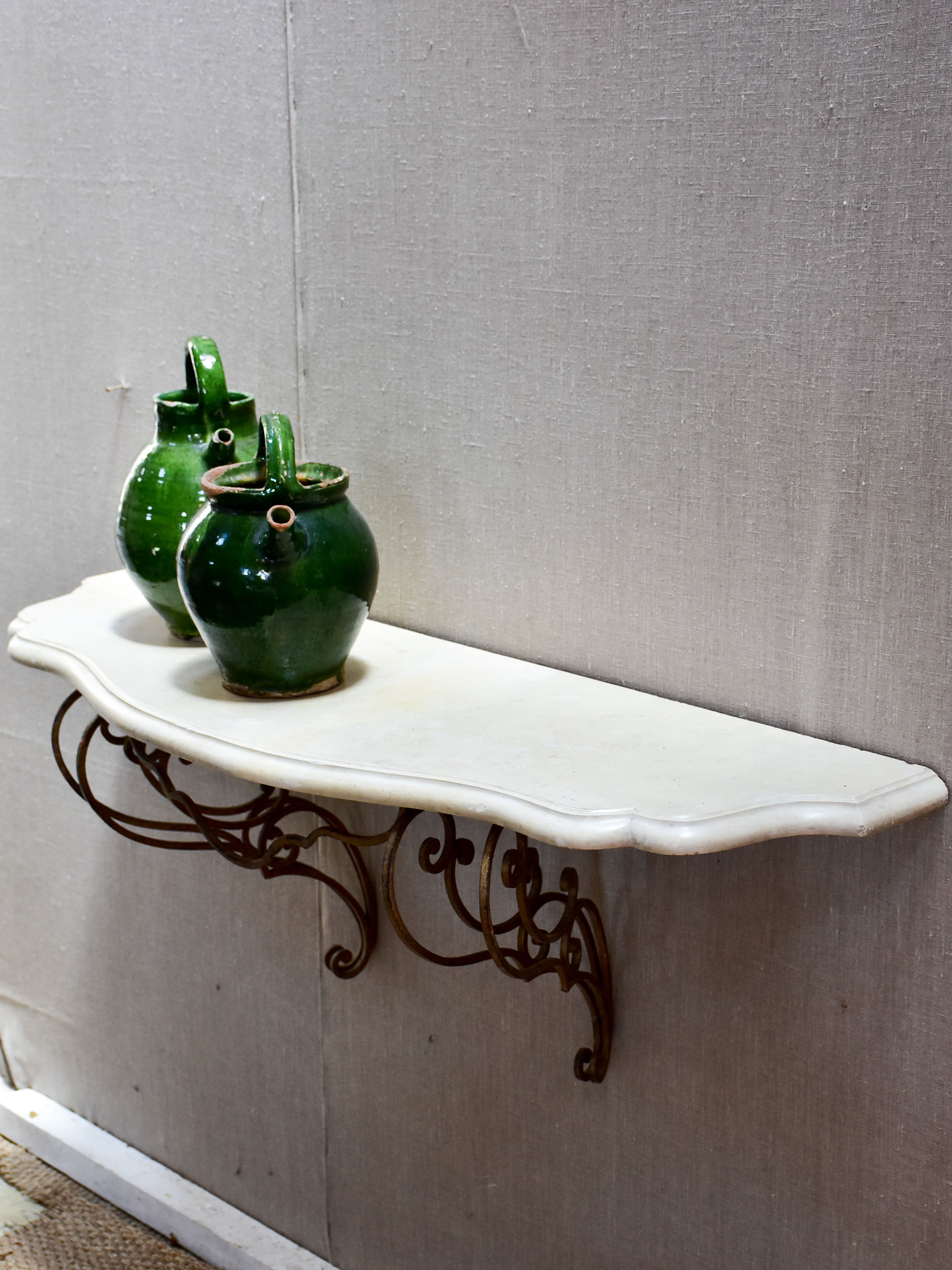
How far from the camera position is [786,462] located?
2.87 feet

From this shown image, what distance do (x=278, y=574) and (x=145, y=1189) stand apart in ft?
2.93

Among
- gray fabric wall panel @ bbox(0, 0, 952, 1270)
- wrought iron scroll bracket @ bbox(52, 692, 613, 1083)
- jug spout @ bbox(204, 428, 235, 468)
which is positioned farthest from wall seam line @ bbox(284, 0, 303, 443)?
wrought iron scroll bracket @ bbox(52, 692, 613, 1083)

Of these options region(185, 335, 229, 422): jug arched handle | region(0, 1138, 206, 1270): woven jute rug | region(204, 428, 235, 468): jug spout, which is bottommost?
region(0, 1138, 206, 1270): woven jute rug

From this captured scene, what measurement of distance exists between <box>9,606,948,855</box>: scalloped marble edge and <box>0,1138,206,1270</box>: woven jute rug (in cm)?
77

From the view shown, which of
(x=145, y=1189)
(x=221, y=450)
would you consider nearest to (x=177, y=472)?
(x=221, y=450)

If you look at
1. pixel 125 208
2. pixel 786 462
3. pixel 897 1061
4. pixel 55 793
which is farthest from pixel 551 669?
pixel 55 793

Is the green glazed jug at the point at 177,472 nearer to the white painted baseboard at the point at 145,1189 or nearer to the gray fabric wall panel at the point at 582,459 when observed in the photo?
the gray fabric wall panel at the point at 582,459

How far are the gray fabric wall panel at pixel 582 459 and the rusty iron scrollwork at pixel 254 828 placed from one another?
3cm

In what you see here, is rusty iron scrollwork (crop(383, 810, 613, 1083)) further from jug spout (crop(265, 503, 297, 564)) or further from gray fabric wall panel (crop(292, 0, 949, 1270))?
jug spout (crop(265, 503, 297, 564))

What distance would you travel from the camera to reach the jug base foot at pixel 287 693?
37.6 inches

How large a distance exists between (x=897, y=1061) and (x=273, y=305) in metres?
0.78

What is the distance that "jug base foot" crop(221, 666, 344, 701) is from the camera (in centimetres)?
96

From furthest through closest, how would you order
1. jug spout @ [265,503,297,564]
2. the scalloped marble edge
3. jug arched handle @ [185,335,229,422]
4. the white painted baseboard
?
the white painted baseboard < jug arched handle @ [185,335,229,422] < jug spout @ [265,503,297,564] < the scalloped marble edge

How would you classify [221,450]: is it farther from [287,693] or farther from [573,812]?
[573,812]
